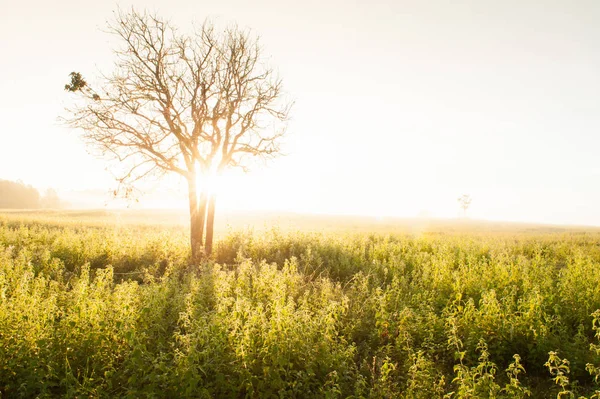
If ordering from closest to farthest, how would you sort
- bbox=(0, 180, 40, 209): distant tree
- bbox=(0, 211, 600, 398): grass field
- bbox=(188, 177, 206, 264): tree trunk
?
bbox=(0, 211, 600, 398): grass field, bbox=(188, 177, 206, 264): tree trunk, bbox=(0, 180, 40, 209): distant tree

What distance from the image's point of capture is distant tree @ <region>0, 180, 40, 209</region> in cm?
9788

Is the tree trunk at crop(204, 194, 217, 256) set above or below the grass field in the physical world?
above

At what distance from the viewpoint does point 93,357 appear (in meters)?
5.78

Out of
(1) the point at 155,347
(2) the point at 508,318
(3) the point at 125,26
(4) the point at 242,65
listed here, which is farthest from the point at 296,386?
(3) the point at 125,26

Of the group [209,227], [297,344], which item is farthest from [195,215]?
[297,344]

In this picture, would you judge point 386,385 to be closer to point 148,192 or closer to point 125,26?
point 148,192

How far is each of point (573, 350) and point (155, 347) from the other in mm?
8208

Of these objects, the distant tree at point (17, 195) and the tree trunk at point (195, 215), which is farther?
the distant tree at point (17, 195)

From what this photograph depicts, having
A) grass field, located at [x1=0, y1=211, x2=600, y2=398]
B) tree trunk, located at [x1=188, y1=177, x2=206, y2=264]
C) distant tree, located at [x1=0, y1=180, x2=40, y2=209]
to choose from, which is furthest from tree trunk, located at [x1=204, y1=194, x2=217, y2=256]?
distant tree, located at [x1=0, y1=180, x2=40, y2=209]

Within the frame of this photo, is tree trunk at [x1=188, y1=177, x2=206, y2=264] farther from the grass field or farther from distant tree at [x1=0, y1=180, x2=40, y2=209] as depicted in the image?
distant tree at [x1=0, y1=180, x2=40, y2=209]

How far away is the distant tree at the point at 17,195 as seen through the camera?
97875 millimetres

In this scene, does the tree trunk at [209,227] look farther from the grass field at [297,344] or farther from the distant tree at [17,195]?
the distant tree at [17,195]

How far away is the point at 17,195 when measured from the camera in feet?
332

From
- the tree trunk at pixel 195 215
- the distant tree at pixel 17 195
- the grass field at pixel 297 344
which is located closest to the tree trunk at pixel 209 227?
the tree trunk at pixel 195 215
